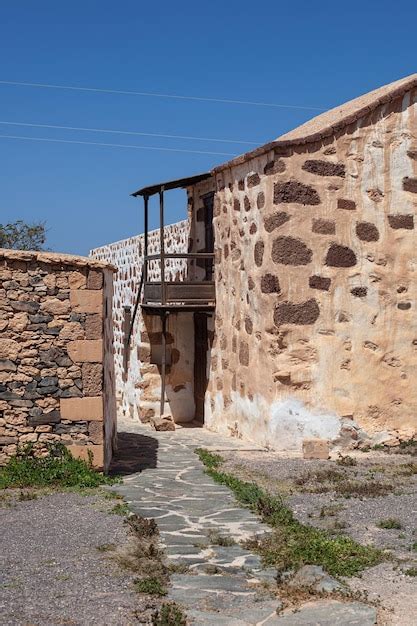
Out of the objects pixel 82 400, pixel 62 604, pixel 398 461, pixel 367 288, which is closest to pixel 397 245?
pixel 367 288

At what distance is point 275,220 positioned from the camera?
10898 mm

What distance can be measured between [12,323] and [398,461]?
16.1 feet

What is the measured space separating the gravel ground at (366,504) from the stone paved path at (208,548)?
1.24 ft

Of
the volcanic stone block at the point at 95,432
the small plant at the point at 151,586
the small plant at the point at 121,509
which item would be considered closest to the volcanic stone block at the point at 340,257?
the volcanic stone block at the point at 95,432

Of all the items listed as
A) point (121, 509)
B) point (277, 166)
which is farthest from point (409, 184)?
point (121, 509)

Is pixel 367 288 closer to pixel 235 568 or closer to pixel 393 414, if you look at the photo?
pixel 393 414

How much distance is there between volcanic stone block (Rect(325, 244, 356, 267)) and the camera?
36.0 feet

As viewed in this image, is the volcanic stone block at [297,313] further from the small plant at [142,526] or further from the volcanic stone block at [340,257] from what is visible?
the small plant at [142,526]

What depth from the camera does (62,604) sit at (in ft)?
16.5

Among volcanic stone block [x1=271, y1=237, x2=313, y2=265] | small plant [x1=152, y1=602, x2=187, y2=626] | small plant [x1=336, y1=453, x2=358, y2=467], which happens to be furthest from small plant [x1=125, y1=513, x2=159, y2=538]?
volcanic stone block [x1=271, y1=237, x2=313, y2=265]

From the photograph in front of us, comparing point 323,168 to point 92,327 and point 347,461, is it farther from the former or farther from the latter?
point 92,327

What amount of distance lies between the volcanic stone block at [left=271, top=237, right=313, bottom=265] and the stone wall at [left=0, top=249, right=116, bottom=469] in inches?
118

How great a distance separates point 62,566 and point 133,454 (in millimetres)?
4899

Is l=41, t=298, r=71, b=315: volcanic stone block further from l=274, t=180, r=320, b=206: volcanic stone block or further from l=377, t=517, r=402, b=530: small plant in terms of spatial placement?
l=377, t=517, r=402, b=530: small plant
